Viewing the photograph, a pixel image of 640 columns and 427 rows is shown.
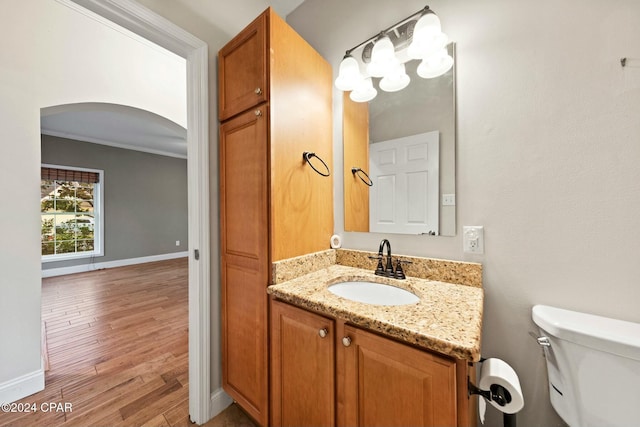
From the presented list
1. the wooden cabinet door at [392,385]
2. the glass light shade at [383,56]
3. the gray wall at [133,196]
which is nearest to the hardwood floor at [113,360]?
the wooden cabinet door at [392,385]

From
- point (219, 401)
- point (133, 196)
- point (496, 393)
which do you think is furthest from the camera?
point (133, 196)

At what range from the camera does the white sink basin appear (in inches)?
42.8

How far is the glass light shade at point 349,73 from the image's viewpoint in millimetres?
1328

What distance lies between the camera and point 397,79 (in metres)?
1.25

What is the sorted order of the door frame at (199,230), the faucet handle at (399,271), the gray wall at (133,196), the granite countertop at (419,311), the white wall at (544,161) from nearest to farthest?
the granite countertop at (419,311) → the white wall at (544,161) → the faucet handle at (399,271) → the door frame at (199,230) → the gray wall at (133,196)

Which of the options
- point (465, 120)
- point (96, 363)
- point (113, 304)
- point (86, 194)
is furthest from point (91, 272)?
point (465, 120)

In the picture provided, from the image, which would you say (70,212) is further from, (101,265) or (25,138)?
(25,138)

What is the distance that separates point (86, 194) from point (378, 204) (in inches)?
241

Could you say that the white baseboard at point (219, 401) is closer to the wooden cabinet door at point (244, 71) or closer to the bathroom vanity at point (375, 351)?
the bathroom vanity at point (375, 351)

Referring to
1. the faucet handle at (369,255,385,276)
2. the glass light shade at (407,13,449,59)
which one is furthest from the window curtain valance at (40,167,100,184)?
the glass light shade at (407,13,449,59)

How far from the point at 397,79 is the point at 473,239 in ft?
2.93

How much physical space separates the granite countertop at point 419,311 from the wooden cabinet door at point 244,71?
2.95 ft

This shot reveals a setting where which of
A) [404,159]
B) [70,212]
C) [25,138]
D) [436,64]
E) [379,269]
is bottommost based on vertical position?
[379,269]
